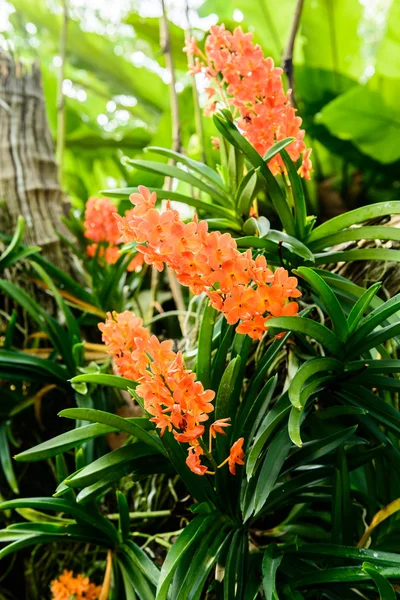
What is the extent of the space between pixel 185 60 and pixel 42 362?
4.65 feet

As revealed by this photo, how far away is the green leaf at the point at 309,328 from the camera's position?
1.93ft

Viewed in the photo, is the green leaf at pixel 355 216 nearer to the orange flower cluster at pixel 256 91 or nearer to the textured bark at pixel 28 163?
the orange flower cluster at pixel 256 91

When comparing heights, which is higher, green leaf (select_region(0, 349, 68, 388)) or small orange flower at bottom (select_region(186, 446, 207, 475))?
green leaf (select_region(0, 349, 68, 388))

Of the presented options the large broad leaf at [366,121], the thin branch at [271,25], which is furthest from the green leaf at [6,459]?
the thin branch at [271,25]

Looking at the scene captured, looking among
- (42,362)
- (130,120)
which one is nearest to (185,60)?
(130,120)

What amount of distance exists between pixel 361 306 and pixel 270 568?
330 millimetres

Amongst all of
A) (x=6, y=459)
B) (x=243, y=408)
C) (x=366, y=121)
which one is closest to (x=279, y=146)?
(x=243, y=408)

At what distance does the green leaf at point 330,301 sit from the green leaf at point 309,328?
0.01 m

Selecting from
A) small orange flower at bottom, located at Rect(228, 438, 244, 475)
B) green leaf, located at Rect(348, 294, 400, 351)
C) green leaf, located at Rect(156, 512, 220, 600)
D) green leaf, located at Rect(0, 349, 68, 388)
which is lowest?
green leaf, located at Rect(156, 512, 220, 600)

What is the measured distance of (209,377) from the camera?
709 millimetres

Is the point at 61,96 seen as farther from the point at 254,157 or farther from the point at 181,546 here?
the point at 181,546

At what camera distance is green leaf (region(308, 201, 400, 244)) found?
27.0 inches

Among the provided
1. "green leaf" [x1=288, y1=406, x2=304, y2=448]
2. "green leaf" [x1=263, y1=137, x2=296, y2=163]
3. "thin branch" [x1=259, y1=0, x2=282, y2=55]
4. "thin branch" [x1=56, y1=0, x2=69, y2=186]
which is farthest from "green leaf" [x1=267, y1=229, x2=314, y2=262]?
"thin branch" [x1=259, y1=0, x2=282, y2=55]

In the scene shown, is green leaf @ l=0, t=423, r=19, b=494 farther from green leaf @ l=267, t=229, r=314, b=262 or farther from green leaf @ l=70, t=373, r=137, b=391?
green leaf @ l=267, t=229, r=314, b=262
